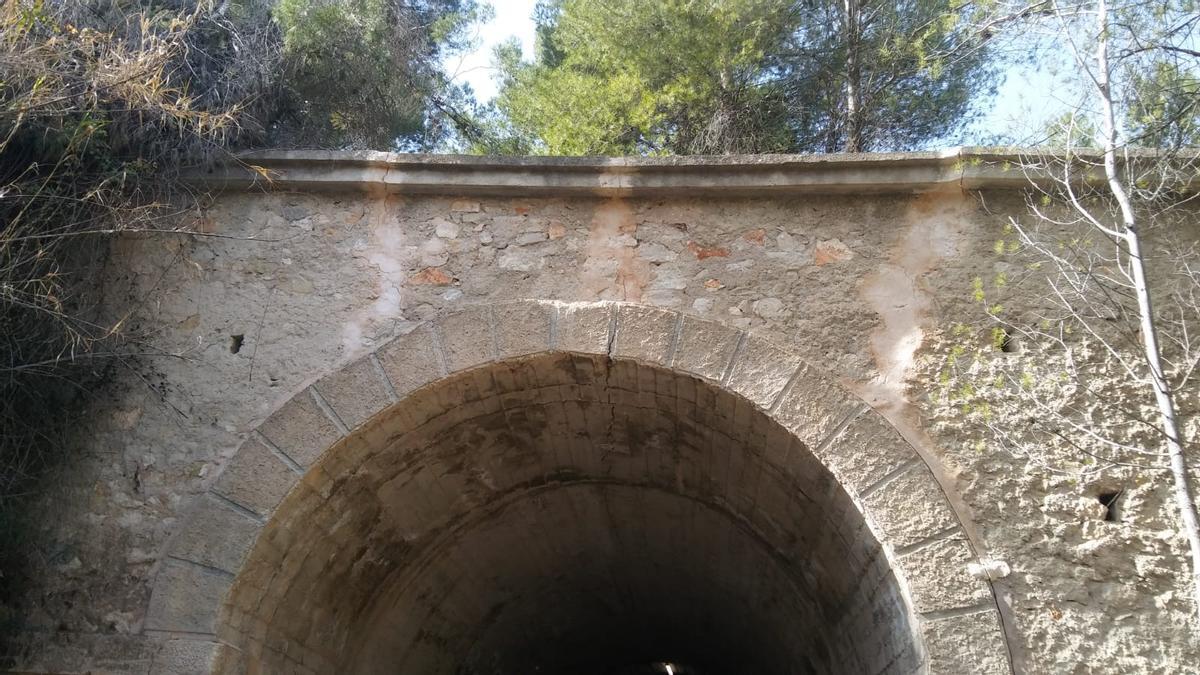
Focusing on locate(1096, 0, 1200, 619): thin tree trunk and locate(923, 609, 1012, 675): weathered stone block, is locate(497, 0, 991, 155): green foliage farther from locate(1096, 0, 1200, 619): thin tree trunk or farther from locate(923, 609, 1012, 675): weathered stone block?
locate(923, 609, 1012, 675): weathered stone block

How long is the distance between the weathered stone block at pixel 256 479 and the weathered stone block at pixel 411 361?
0.63 m

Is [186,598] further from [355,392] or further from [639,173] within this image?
[639,173]

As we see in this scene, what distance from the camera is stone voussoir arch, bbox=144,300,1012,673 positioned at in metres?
3.93

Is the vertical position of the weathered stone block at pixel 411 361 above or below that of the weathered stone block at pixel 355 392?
above

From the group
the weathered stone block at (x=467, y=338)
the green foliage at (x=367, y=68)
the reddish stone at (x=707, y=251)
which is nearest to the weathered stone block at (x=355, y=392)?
the weathered stone block at (x=467, y=338)

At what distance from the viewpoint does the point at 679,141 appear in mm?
7266

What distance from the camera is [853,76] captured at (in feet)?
24.4

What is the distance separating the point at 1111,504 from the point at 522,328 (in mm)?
2640

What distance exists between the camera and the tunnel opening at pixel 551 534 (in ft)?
15.0

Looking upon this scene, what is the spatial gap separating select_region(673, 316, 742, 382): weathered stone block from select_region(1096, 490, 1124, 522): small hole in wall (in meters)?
1.64

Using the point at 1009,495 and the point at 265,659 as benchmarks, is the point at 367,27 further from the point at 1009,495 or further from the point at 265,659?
the point at 1009,495

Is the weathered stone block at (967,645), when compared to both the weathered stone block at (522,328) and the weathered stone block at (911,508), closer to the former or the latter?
the weathered stone block at (911,508)

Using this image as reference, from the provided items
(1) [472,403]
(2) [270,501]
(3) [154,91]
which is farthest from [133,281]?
(1) [472,403]

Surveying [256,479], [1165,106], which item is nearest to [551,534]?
[256,479]
